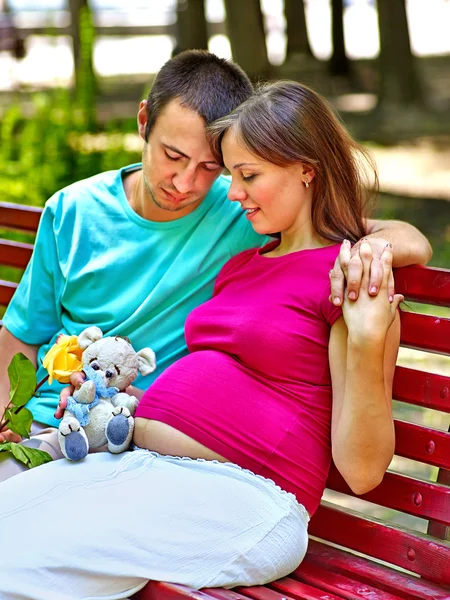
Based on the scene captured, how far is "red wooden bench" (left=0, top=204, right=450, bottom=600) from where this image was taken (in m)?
2.77

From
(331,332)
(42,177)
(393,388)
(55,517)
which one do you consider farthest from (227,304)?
(42,177)

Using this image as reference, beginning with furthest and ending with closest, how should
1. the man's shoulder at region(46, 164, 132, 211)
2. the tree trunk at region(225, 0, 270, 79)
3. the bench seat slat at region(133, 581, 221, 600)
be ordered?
the tree trunk at region(225, 0, 270, 79) → the man's shoulder at region(46, 164, 132, 211) → the bench seat slat at region(133, 581, 221, 600)

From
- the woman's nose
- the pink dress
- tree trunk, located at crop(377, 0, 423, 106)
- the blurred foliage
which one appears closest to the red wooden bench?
the pink dress

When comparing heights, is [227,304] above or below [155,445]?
above

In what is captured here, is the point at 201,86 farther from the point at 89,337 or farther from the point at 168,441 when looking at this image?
the point at 168,441

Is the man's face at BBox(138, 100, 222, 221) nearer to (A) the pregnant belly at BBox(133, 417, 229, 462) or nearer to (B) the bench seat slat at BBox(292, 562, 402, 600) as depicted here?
(A) the pregnant belly at BBox(133, 417, 229, 462)

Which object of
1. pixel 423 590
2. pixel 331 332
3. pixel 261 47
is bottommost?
pixel 423 590

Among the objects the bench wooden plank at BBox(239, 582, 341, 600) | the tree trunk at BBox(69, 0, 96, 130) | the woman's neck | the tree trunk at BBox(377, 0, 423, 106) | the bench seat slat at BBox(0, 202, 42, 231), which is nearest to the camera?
the bench wooden plank at BBox(239, 582, 341, 600)

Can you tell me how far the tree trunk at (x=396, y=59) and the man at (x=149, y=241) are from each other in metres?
11.4

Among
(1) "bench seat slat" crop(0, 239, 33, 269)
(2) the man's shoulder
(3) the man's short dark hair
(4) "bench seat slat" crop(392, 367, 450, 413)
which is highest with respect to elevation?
(3) the man's short dark hair

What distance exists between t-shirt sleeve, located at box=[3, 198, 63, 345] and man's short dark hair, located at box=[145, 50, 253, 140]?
1.67 ft

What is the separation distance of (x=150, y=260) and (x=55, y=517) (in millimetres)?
1013

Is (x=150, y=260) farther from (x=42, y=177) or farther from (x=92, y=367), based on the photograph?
(x=42, y=177)

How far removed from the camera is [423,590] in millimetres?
2742
